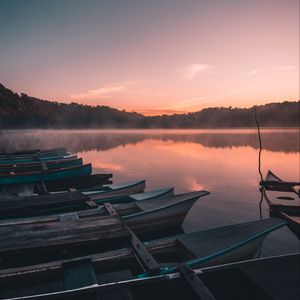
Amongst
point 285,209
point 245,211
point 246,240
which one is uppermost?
point 246,240

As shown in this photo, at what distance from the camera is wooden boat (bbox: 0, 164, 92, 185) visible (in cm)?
1839

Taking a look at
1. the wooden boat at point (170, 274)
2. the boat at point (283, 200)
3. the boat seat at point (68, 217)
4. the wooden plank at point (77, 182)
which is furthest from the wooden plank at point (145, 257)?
the wooden plank at point (77, 182)

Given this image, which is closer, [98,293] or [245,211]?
[98,293]

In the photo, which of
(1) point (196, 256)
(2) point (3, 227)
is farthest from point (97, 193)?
(1) point (196, 256)

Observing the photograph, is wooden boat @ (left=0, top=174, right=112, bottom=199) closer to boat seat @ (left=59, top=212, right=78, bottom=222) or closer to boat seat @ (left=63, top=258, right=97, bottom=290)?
boat seat @ (left=59, top=212, right=78, bottom=222)

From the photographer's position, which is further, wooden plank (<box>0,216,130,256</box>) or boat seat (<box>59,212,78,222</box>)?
boat seat (<box>59,212,78,222</box>)

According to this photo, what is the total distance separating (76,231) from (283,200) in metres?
15.9

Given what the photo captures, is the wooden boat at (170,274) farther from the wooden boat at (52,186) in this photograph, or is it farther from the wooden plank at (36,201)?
the wooden boat at (52,186)

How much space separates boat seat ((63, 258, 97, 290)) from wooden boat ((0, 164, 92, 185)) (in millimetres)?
14194

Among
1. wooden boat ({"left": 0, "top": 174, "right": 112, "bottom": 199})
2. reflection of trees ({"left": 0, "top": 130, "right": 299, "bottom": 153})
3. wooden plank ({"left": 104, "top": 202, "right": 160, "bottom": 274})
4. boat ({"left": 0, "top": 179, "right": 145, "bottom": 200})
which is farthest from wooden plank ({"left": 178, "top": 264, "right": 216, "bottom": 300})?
reflection of trees ({"left": 0, "top": 130, "right": 299, "bottom": 153})

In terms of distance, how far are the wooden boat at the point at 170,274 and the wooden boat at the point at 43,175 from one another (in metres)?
13.6

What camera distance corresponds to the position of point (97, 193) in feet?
45.3

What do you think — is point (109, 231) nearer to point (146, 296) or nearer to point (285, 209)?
point (146, 296)

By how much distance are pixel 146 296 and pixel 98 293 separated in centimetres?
97
